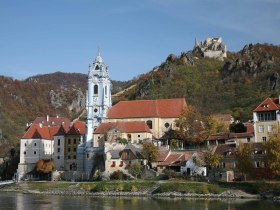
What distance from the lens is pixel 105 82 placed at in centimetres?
8856

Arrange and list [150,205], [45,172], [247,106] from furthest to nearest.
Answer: [247,106]
[45,172]
[150,205]

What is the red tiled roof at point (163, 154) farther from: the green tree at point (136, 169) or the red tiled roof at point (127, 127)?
the red tiled roof at point (127, 127)

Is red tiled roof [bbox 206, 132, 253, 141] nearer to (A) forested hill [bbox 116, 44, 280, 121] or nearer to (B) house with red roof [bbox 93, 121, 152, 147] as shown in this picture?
(B) house with red roof [bbox 93, 121, 152, 147]

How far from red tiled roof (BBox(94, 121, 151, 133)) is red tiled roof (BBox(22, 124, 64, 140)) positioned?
546 inches

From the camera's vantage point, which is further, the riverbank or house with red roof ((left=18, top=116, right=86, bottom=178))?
house with red roof ((left=18, top=116, right=86, bottom=178))

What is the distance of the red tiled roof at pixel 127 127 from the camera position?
8219 cm

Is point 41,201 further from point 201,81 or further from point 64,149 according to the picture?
point 201,81

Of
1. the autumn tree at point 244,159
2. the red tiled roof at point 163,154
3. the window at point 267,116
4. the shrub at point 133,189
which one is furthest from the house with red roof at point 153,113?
the autumn tree at point 244,159

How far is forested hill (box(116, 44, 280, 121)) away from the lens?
113194mm

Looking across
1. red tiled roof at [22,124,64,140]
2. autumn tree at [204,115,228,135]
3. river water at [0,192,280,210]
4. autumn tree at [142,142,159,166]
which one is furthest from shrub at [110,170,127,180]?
red tiled roof at [22,124,64,140]

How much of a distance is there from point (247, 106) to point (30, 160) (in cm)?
4619

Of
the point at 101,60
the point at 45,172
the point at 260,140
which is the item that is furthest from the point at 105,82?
the point at 260,140

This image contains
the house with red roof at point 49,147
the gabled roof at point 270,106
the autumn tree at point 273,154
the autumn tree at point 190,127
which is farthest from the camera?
the house with red roof at point 49,147

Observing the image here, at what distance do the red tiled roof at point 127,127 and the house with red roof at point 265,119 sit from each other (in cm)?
1890
